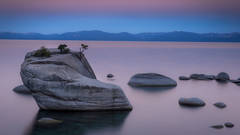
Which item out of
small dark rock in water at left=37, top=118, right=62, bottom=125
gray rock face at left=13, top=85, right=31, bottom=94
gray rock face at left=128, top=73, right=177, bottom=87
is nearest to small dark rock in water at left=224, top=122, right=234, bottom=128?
small dark rock in water at left=37, top=118, right=62, bottom=125

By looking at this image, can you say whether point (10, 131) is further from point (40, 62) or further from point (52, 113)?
point (40, 62)

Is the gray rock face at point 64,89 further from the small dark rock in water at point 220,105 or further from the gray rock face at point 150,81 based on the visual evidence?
the gray rock face at point 150,81

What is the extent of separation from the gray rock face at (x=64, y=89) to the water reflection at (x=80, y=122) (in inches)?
23.4

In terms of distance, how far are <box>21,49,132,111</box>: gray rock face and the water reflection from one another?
1.95 ft

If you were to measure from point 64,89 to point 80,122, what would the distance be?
3137 millimetres

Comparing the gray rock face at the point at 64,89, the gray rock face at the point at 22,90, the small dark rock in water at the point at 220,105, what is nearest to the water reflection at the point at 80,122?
the gray rock face at the point at 64,89

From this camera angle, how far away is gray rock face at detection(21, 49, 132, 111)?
2577cm

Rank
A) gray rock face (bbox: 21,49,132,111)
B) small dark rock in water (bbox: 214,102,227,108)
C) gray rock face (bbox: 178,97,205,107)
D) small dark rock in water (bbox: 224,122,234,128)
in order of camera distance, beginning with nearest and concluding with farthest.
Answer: small dark rock in water (bbox: 224,122,234,128), gray rock face (bbox: 21,49,132,111), gray rock face (bbox: 178,97,205,107), small dark rock in water (bbox: 214,102,227,108)

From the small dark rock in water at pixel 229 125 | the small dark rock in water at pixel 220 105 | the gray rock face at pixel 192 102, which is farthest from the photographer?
the small dark rock in water at pixel 220 105

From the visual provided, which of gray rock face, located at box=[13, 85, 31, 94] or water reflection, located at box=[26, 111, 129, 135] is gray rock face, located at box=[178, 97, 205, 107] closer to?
water reflection, located at box=[26, 111, 129, 135]

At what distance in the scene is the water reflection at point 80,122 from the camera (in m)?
23.0

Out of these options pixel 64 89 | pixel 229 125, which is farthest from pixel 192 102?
pixel 64 89

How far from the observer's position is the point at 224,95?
37.8m

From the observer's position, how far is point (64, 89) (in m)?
25.7
